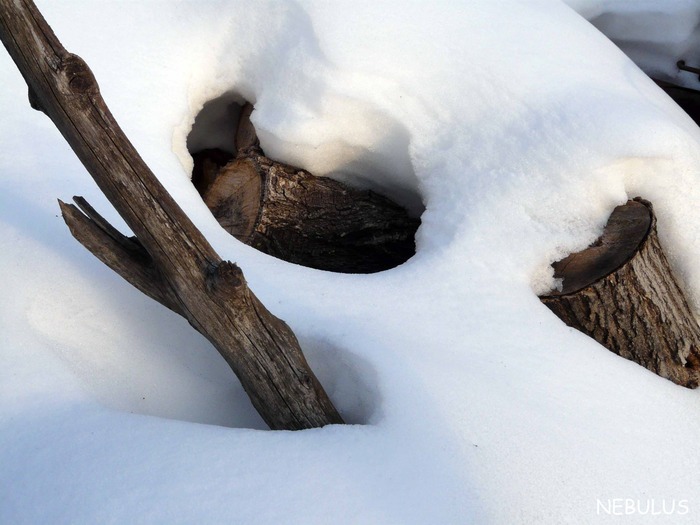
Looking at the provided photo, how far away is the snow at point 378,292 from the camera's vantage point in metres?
1.22

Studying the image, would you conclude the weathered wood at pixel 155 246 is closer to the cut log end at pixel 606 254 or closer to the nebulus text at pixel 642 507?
the nebulus text at pixel 642 507

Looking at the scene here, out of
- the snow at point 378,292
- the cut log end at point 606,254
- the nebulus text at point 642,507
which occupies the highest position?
the snow at point 378,292

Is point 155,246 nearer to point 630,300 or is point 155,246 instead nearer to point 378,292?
point 378,292

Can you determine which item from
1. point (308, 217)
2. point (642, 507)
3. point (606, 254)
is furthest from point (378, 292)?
point (642, 507)

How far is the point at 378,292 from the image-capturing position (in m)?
1.59

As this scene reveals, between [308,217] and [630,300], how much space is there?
850 mm

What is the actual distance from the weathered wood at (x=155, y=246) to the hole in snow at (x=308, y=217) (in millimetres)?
517

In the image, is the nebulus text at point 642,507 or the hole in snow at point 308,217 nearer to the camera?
the nebulus text at point 642,507

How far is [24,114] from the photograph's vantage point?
1.79 metres

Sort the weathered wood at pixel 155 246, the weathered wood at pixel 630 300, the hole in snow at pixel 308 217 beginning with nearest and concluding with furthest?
1. the weathered wood at pixel 155 246
2. the weathered wood at pixel 630 300
3. the hole in snow at pixel 308 217

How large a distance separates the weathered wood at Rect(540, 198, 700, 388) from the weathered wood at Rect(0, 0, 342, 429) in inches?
25.5

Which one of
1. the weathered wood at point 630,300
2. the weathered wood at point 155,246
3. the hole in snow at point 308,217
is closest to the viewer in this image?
the weathered wood at point 155,246

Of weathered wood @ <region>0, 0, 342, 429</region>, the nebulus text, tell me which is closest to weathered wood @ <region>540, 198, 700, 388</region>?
the nebulus text

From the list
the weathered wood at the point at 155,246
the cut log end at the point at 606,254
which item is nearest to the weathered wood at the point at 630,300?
the cut log end at the point at 606,254
